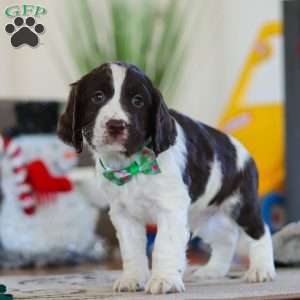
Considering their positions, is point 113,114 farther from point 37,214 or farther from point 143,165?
point 37,214

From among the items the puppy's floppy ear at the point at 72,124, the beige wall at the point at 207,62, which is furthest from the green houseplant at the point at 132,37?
the puppy's floppy ear at the point at 72,124

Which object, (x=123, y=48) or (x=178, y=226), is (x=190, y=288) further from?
(x=123, y=48)

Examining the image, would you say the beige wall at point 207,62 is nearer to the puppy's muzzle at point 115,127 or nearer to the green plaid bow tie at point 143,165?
the green plaid bow tie at point 143,165

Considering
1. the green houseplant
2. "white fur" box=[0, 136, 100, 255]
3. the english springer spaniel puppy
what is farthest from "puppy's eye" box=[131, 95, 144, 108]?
the green houseplant

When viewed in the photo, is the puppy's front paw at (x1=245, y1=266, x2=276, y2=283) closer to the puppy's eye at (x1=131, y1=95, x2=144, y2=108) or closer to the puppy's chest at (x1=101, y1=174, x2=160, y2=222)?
the puppy's chest at (x1=101, y1=174, x2=160, y2=222)

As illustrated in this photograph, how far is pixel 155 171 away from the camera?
4.65 feet

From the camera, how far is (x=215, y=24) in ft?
13.3

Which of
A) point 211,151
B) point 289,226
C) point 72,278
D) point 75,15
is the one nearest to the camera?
point 211,151

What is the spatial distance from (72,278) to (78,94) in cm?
58

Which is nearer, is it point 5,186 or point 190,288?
point 190,288

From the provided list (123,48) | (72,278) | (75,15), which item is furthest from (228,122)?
(72,278)

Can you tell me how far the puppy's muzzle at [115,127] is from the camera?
1.28 metres

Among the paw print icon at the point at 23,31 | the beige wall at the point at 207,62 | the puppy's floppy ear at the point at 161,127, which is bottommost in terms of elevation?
the puppy's floppy ear at the point at 161,127

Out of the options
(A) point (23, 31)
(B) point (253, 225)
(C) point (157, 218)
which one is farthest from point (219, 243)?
(A) point (23, 31)
